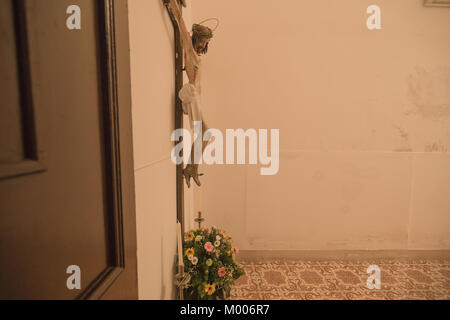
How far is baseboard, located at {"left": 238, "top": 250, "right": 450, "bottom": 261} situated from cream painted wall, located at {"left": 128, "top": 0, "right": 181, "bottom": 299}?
3.80ft

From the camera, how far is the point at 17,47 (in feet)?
0.73

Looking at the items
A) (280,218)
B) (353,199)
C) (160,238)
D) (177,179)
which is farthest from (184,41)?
(353,199)

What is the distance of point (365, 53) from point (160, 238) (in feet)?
7.24

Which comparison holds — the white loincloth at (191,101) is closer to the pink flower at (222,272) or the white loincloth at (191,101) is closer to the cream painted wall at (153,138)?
the cream painted wall at (153,138)

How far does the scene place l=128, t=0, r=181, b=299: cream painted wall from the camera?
2.03 ft

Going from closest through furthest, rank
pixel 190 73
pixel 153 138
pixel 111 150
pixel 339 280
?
pixel 111 150
pixel 153 138
pixel 190 73
pixel 339 280

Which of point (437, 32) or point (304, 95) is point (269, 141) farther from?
point (437, 32)

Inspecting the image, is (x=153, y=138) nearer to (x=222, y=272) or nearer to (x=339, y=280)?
(x=222, y=272)

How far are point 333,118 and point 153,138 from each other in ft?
5.77

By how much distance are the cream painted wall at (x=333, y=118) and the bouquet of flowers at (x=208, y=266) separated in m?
0.78

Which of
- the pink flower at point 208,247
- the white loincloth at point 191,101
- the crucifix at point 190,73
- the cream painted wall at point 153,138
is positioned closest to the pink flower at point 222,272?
the pink flower at point 208,247

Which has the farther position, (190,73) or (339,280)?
(339,280)

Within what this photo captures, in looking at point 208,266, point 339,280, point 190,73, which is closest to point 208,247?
point 208,266

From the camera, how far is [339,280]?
5.77 ft
